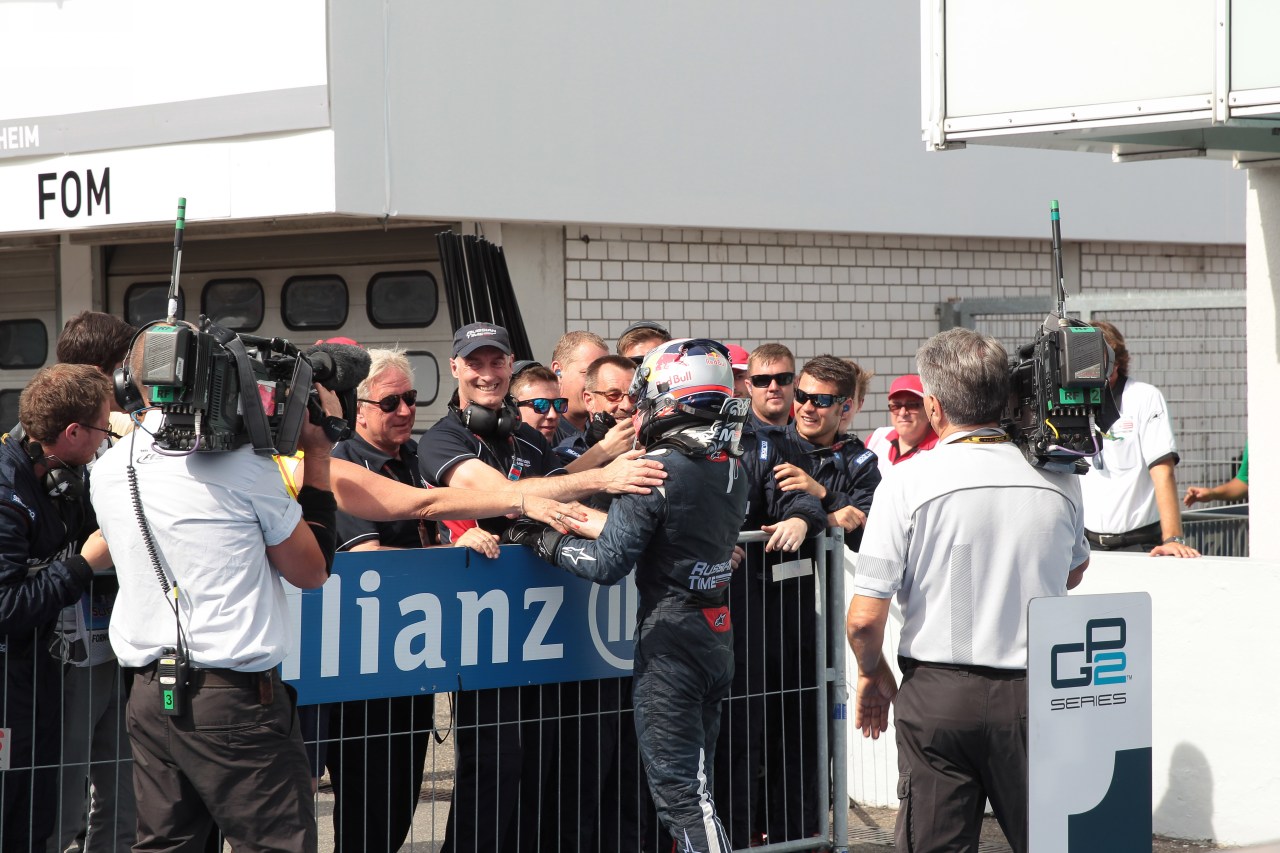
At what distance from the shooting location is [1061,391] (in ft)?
15.4

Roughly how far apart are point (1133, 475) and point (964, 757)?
3.75 meters

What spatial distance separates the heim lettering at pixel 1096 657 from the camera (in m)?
4.29

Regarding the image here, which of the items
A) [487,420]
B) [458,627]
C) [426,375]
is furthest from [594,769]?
[426,375]

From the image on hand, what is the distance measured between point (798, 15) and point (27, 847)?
8866mm

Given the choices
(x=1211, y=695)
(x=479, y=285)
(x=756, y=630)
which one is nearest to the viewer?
(x=756, y=630)

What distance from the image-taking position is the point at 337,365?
15.1 feet

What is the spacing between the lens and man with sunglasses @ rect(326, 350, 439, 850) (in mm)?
5238

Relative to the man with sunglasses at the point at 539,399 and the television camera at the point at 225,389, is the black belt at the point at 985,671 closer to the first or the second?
the television camera at the point at 225,389

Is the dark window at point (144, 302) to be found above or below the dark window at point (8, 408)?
above

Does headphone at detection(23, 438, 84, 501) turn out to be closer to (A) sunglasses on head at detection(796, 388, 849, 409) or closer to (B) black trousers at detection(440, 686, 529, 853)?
(B) black trousers at detection(440, 686, 529, 853)

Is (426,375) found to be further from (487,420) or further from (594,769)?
(594,769)

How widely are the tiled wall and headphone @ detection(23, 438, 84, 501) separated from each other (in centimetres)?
629

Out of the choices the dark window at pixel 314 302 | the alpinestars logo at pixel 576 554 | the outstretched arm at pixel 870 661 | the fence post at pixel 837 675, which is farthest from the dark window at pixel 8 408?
the outstretched arm at pixel 870 661

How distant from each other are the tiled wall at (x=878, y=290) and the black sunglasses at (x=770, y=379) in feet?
13.4
